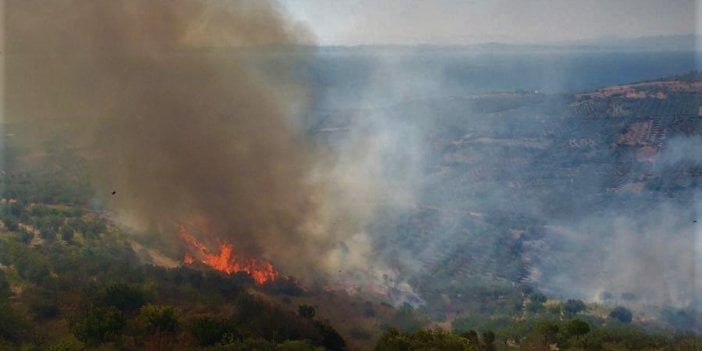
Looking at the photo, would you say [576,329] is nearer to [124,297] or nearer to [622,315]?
[622,315]

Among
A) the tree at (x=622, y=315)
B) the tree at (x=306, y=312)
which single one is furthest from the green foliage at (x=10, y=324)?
the tree at (x=622, y=315)

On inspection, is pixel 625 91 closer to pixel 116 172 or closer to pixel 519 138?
pixel 519 138

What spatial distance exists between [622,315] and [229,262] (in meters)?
26.2

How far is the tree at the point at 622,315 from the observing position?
39.9 meters

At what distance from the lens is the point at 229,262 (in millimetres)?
42469

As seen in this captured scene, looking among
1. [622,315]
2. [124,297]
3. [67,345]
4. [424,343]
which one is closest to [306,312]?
[124,297]

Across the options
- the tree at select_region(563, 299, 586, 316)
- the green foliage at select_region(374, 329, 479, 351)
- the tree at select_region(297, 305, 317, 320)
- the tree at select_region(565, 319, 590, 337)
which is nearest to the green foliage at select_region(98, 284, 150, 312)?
the tree at select_region(297, 305, 317, 320)

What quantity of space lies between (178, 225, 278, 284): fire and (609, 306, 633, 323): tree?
881 inches

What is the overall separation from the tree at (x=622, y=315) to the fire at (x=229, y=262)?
73.5ft

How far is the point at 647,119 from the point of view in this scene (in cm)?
7769

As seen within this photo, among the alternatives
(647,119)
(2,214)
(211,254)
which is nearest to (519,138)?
(647,119)

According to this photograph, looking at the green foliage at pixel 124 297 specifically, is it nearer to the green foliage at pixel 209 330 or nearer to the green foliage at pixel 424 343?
the green foliage at pixel 209 330

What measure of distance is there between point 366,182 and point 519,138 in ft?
83.3

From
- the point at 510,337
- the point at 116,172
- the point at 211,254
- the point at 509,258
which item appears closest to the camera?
the point at 510,337
